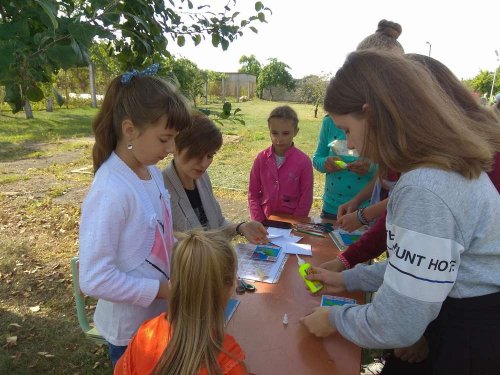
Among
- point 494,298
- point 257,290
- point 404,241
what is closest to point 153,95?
point 257,290

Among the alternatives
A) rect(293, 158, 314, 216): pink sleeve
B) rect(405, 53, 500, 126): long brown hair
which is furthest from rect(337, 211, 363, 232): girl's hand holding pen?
rect(405, 53, 500, 126): long brown hair

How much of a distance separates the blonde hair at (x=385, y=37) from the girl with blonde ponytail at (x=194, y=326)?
176 cm

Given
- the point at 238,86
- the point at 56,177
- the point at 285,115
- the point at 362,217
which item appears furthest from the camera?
the point at 238,86

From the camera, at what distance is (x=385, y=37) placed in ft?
8.04

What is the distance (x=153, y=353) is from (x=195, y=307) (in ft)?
0.67

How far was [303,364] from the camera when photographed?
125 cm

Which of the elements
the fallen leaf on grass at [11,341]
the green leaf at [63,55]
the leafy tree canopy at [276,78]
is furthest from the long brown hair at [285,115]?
the leafy tree canopy at [276,78]

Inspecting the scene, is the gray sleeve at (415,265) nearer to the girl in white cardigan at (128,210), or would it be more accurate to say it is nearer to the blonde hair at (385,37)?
the girl in white cardigan at (128,210)

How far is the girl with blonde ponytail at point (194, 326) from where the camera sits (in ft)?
3.69

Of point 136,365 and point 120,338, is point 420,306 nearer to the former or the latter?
point 136,365

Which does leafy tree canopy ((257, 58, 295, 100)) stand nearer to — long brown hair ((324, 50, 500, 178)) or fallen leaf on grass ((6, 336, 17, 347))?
fallen leaf on grass ((6, 336, 17, 347))

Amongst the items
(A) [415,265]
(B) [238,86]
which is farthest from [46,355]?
(B) [238,86]

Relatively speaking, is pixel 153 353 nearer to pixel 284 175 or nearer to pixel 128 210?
pixel 128 210

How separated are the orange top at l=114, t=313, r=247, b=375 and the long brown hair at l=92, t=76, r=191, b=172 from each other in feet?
2.32
